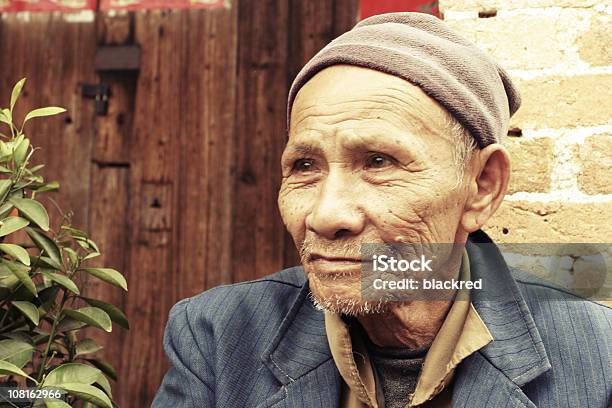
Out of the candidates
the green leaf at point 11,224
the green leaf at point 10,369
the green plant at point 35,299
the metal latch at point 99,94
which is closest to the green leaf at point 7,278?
the green plant at point 35,299

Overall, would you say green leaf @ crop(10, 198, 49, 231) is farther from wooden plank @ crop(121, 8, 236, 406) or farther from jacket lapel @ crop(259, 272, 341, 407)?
wooden plank @ crop(121, 8, 236, 406)

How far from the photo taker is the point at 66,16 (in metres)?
3.17

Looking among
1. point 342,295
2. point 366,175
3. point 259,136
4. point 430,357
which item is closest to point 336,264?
point 342,295

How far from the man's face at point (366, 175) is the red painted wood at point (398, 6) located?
0.98 meters

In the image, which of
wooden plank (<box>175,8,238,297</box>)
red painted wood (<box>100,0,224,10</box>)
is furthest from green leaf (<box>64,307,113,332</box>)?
red painted wood (<box>100,0,224,10</box>)

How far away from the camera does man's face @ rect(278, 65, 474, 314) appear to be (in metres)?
1.72

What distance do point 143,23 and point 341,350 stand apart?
1784 millimetres

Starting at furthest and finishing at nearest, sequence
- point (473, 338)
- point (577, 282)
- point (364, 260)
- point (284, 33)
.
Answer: point (284, 33)
point (577, 282)
point (473, 338)
point (364, 260)

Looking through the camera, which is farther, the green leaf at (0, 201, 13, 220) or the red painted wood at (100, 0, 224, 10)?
the red painted wood at (100, 0, 224, 10)

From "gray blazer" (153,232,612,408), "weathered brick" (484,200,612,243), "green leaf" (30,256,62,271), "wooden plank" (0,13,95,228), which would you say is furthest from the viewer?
"wooden plank" (0,13,95,228)

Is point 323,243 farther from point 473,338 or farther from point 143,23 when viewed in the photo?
point 143,23

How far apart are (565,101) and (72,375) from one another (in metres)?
1.59

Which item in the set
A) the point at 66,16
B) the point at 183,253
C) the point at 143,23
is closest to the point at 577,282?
the point at 183,253

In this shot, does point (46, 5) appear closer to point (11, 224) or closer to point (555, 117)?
point (11, 224)
